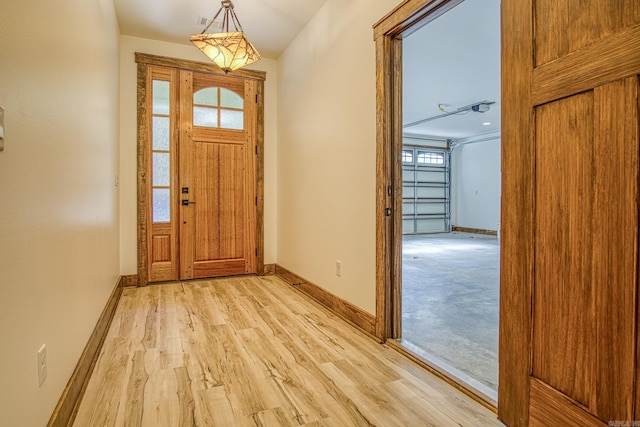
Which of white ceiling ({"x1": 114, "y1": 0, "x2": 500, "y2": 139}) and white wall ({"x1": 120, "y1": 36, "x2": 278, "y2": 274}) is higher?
white ceiling ({"x1": 114, "y1": 0, "x2": 500, "y2": 139})

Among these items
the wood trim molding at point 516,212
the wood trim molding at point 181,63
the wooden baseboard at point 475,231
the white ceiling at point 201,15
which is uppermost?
the white ceiling at point 201,15

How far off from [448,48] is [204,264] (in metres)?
4.08

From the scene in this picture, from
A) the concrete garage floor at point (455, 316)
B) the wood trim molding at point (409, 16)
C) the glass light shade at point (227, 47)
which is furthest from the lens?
the glass light shade at point (227, 47)

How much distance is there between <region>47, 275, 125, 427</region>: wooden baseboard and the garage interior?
72.5 inches

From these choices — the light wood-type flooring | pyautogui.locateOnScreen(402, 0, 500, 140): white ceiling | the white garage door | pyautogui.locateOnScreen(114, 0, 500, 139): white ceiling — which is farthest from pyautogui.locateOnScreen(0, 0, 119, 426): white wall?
the white garage door

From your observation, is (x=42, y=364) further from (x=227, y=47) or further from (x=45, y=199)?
(x=227, y=47)

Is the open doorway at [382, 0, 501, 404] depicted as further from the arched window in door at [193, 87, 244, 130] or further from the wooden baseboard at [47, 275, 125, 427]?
the arched window in door at [193, 87, 244, 130]

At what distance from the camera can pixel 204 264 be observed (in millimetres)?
4250

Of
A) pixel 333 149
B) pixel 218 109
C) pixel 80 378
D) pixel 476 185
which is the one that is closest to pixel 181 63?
pixel 218 109

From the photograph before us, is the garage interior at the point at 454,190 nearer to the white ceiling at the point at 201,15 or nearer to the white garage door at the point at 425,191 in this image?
the white garage door at the point at 425,191

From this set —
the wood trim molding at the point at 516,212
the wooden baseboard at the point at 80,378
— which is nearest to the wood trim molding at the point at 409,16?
the wood trim molding at the point at 516,212

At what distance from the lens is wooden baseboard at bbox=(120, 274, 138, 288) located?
3.93 metres

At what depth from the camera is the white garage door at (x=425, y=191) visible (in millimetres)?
10078

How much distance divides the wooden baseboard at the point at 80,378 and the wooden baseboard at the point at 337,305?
1747mm
